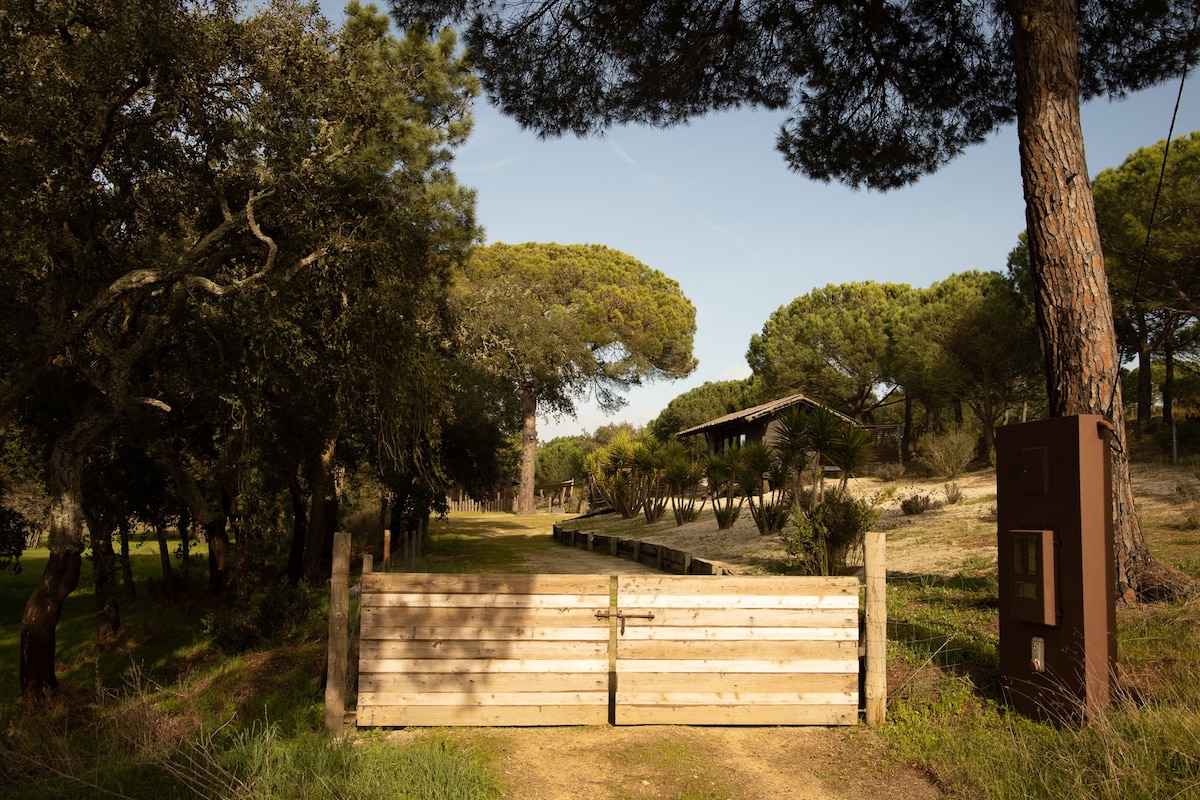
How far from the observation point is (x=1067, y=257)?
314 inches

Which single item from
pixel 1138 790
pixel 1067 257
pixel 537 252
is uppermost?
pixel 537 252

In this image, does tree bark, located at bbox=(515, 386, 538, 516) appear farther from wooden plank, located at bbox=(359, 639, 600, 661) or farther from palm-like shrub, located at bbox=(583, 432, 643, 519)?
wooden plank, located at bbox=(359, 639, 600, 661)

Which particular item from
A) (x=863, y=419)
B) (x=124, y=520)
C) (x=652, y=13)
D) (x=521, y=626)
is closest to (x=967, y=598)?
(x=521, y=626)

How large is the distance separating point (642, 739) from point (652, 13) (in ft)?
31.1

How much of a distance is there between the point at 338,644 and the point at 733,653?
9.69 feet

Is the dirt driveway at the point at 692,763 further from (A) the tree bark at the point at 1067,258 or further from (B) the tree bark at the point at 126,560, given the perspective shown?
(B) the tree bark at the point at 126,560

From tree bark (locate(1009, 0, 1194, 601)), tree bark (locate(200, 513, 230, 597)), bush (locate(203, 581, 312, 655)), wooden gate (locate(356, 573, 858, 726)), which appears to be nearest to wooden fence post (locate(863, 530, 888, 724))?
wooden gate (locate(356, 573, 858, 726))

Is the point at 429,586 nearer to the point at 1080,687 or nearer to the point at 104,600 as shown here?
the point at 1080,687

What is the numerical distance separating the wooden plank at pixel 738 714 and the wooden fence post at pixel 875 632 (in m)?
0.16

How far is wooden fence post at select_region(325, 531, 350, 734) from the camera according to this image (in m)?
6.21

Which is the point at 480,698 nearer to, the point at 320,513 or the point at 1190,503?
the point at 320,513

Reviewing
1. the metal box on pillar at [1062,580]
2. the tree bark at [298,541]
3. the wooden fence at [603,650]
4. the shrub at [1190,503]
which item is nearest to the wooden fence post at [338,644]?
the wooden fence at [603,650]

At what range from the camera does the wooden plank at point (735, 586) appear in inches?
253

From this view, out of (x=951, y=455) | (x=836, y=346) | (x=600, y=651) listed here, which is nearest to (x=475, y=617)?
(x=600, y=651)
